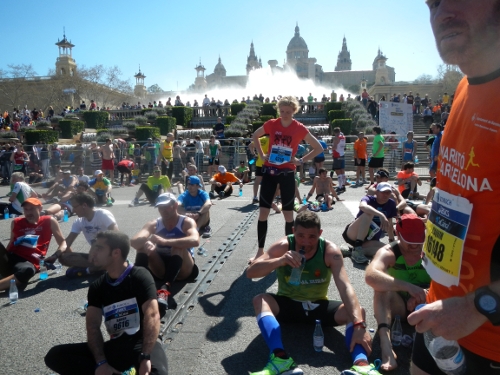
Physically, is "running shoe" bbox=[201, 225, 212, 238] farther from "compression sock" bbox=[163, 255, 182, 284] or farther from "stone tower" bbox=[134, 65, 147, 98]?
"stone tower" bbox=[134, 65, 147, 98]

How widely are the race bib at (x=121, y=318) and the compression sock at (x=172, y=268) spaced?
5.38 ft

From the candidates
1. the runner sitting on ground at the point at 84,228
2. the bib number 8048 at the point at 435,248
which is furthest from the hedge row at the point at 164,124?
the bib number 8048 at the point at 435,248

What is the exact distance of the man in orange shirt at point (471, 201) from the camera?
1.50 m

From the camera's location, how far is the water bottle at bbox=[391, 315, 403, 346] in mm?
3896

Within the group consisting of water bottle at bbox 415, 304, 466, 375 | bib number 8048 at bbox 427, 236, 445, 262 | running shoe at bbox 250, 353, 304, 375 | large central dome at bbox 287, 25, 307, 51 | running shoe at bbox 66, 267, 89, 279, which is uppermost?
large central dome at bbox 287, 25, 307, 51

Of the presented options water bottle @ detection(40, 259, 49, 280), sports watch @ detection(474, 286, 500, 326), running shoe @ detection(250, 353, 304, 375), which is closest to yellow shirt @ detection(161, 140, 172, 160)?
water bottle @ detection(40, 259, 49, 280)

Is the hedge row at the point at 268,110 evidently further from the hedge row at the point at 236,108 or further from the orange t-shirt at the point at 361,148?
the orange t-shirt at the point at 361,148

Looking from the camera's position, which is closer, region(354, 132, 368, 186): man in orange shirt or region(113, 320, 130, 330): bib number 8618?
region(113, 320, 130, 330): bib number 8618

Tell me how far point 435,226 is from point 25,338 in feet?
13.1

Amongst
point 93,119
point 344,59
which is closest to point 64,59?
point 93,119

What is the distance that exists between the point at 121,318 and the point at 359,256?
3.75 m

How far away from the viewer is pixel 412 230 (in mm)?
3967

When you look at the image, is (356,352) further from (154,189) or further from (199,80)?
(199,80)

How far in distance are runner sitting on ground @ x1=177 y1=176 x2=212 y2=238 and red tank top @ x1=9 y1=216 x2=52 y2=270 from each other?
234cm
